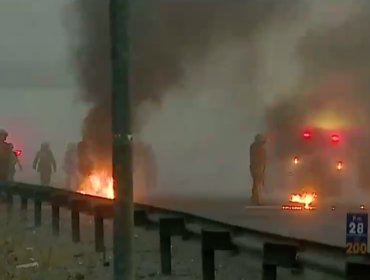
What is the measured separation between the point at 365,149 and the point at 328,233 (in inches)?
495

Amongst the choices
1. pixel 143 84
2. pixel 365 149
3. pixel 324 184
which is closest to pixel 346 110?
pixel 365 149

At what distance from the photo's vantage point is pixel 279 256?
666 centimetres

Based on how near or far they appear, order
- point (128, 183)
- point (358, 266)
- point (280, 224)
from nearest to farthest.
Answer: point (128, 183) < point (358, 266) < point (280, 224)

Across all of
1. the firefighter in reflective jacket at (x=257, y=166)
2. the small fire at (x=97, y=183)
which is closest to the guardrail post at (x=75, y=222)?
the firefighter in reflective jacket at (x=257, y=166)

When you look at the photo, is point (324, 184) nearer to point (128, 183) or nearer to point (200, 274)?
point (200, 274)

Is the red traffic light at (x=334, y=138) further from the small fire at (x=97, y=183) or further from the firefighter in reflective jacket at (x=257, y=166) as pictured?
the small fire at (x=97, y=183)

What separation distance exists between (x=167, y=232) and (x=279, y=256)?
224 centimetres

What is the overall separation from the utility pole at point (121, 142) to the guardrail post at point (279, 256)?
79.7 inches

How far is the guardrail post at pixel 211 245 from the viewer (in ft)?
24.6

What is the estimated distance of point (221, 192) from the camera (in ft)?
97.2

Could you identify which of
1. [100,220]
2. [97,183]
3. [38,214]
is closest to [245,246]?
[100,220]

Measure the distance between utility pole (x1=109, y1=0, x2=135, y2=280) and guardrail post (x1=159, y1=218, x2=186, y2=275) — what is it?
12.3 ft

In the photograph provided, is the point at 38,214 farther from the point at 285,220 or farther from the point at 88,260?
the point at 285,220

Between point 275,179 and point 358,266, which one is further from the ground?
point 275,179
